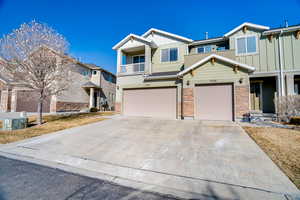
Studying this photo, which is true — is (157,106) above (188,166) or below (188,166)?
above

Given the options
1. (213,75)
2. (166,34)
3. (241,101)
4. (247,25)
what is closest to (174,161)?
(241,101)

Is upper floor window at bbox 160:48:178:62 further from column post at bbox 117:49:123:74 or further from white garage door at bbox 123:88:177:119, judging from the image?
column post at bbox 117:49:123:74

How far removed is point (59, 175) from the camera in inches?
135

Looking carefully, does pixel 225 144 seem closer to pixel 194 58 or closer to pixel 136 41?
pixel 194 58

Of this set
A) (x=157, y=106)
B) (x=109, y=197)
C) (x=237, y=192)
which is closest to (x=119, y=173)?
(x=109, y=197)

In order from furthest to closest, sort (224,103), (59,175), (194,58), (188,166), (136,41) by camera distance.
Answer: (136,41) < (194,58) < (224,103) < (188,166) < (59,175)

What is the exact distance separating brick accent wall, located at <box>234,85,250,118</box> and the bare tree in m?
12.8

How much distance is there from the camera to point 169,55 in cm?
1376

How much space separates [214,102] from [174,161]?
728 cm

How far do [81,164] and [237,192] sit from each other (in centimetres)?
398

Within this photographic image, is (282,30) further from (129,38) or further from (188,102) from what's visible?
(129,38)

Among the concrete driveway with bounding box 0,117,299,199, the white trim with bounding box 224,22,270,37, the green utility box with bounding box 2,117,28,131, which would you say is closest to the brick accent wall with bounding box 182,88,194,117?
the concrete driveway with bounding box 0,117,299,199

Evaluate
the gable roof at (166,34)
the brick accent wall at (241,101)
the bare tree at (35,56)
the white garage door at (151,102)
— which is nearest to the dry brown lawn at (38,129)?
the bare tree at (35,56)

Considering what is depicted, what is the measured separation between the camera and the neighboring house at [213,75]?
32.2 feet
